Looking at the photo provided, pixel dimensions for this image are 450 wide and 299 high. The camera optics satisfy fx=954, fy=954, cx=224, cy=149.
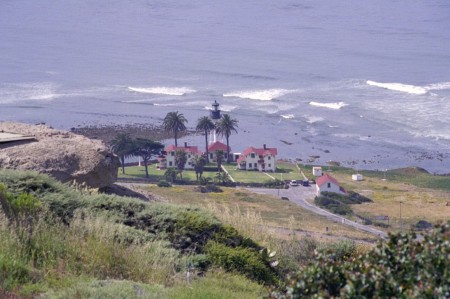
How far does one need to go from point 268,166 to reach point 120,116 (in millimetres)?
8210

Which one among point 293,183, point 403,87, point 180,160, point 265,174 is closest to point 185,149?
point 180,160

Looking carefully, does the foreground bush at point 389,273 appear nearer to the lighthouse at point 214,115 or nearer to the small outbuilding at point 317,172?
the small outbuilding at point 317,172

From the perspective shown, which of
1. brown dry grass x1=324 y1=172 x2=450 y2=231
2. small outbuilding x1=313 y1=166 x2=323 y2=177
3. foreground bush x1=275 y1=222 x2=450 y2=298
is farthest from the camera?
small outbuilding x1=313 y1=166 x2=323 y2=177

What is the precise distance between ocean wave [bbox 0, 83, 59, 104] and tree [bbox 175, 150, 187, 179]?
429 inches

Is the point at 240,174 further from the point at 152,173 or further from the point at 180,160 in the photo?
the point at 152,173

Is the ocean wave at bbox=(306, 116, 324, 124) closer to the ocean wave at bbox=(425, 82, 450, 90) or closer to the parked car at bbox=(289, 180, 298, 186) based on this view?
the ocean wave at bbox=(425, 82, 450, 90)

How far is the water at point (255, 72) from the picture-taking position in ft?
112

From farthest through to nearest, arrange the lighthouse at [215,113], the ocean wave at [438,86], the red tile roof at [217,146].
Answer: the ocean wave at [438,86], the lighthouse at [215,113], the red tile roof at [217,146]

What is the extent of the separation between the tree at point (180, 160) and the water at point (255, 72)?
300 centimetres

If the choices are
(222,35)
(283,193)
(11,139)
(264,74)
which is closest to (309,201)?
(283,193)

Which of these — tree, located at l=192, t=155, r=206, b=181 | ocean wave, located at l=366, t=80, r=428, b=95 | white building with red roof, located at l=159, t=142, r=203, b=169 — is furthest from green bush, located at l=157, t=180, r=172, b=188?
ocean wave, located at l=366, t=80, r=428, b=95

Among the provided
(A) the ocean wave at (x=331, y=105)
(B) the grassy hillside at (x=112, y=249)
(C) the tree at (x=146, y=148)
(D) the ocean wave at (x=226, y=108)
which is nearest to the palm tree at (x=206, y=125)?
(C) the tree at (x=146, y=148)

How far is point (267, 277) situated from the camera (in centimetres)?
875

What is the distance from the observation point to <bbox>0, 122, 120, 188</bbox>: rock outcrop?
35.6 ft
